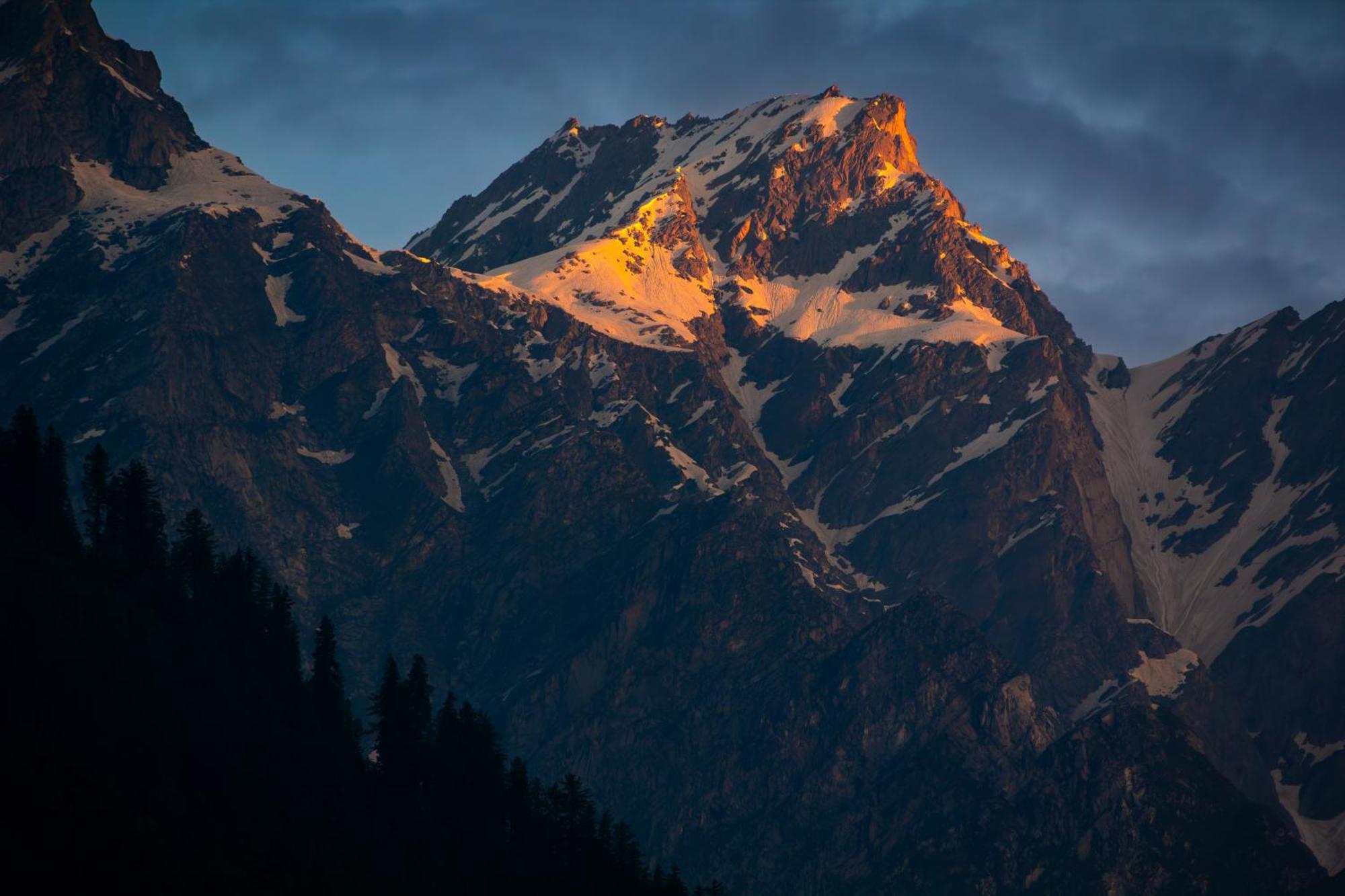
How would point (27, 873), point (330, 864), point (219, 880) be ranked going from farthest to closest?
point (330, 864) < point (219, 880) < point (27, 873)

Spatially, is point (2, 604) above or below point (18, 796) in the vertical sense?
above

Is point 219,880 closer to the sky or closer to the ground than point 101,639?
closer to the ground

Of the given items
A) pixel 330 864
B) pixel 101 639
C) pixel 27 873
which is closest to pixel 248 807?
pixel 330 864

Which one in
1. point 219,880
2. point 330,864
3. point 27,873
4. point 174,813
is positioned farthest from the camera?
point 330,864

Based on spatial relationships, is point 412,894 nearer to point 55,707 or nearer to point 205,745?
point 205,745

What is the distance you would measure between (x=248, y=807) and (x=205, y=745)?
31.7 ft

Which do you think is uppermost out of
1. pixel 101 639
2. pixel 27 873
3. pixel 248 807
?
pixel 101 639

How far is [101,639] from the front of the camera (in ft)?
653

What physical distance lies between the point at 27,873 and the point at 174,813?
84.4ft

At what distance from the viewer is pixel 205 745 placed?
196 meters

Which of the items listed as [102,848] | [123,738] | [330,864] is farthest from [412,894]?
[102,848]

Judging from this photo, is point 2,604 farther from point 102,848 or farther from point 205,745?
point 102,848

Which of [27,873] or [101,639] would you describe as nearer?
[27,873]

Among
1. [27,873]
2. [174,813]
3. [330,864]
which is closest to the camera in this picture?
[27,873]
